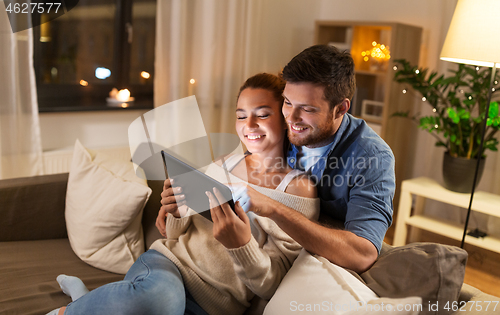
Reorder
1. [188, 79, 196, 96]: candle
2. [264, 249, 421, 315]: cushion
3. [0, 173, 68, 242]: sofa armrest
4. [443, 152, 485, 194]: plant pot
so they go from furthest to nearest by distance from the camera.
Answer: [188, 79, 196, 96]: candle < [443, 152, 485, 194]: plant pot < [0, 173, 68, 242]: sofa armrest < [264, 249, 421, 315]: cushion

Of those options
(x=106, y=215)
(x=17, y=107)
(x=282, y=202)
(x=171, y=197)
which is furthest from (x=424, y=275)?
(x=17, y=107)

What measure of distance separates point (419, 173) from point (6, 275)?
2338 millimetres

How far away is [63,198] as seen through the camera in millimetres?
1587

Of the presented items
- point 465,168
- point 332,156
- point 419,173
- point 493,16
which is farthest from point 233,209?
point 419,173

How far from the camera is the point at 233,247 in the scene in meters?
0.86

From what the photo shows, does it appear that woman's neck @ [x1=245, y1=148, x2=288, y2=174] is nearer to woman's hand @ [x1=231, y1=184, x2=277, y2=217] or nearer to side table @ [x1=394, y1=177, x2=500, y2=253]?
woman's hand @ [x1=231, y1=184, x2=277, y2=217]

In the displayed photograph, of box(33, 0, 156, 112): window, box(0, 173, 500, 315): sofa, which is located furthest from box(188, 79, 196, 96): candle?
box(0, 173, 500, 315): sofa

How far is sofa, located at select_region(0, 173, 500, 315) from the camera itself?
3.89ft

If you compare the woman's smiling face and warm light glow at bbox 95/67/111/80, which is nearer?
the woman's smiling face

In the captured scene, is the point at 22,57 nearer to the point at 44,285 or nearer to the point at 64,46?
the point at 64,46

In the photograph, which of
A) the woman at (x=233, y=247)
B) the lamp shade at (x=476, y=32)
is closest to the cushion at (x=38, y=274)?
the woman at (x=233, y=247)

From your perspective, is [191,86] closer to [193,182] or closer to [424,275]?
[193,182]

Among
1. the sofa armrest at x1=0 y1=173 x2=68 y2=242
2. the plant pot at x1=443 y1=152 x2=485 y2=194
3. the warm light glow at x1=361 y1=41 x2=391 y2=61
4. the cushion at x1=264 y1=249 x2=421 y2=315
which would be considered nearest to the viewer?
the cushion at x1=264 y1=249 x2=421 y2=315

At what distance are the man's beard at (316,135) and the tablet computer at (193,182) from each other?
6.1 inches
